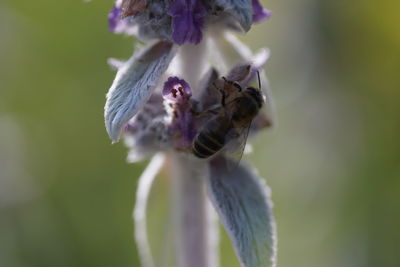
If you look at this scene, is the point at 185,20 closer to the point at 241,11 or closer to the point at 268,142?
the point at 241,11

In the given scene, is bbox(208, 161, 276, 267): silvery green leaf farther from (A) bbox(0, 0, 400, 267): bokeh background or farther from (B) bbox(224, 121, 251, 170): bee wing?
(A) bbox(0, 0, 400, 267): bokeh background

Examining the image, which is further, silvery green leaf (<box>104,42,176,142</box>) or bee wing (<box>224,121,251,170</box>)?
bee wing (<box>224,121,251,170</box>)

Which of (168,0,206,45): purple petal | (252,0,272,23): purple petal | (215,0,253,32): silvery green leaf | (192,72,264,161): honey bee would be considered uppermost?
(252,0,272,23): purple petal

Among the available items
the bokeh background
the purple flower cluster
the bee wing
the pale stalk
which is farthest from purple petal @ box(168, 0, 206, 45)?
the bokeh background

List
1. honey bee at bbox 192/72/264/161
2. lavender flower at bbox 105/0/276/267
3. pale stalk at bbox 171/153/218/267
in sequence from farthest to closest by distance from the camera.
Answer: pale stalk at bbox 171/153/218/267 → honey bee at bbox 192/72/264/161 → lavender flower at bbox 105/0/276/267

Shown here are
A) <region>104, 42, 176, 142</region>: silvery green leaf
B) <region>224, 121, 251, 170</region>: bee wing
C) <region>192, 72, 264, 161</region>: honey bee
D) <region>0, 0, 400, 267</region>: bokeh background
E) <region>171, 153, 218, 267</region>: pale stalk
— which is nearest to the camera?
<region>104, 42, 176, 142</region>: silvery green leaf

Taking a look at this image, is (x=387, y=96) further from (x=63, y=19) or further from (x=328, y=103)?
(x=63, y=19)

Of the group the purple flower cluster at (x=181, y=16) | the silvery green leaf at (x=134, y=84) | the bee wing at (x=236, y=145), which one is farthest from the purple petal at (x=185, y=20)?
the bee wing at (x=236, y=145)

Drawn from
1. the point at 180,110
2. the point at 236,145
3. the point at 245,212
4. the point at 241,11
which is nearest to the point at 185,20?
the point at 241,11

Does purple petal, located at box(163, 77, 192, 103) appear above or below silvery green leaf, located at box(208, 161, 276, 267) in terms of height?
above

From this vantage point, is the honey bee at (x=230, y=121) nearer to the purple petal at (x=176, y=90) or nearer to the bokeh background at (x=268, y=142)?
the purple petal at (x=176, y=90)
